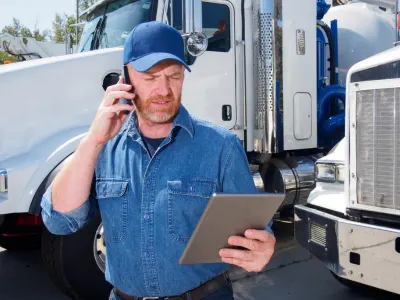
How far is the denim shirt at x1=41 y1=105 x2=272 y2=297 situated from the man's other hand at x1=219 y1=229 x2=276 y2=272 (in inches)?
8.6

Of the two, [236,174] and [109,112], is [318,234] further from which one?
[109,112]

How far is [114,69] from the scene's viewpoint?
3.82 metres

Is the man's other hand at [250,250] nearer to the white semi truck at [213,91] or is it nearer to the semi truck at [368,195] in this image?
the semi truck at [368,195]

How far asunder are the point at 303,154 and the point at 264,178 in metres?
0.56

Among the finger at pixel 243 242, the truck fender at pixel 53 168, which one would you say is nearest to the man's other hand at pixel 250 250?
the finger at pixel 243 242

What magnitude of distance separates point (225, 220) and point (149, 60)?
1.98 ft

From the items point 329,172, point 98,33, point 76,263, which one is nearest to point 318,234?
point 329,172

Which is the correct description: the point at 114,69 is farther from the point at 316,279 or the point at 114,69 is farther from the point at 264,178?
the point at 316,279

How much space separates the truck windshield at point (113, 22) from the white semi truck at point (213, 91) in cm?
1

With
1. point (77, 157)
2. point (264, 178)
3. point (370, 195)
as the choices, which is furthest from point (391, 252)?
point (264, 178)

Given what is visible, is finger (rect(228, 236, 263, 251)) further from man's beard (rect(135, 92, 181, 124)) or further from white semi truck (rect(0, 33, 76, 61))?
white semi truck (rect(0, 33, 76, 61))

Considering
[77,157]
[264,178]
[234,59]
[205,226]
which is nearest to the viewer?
[205,226]

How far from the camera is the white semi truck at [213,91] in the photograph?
324 centimetres

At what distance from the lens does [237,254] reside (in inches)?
53.1
